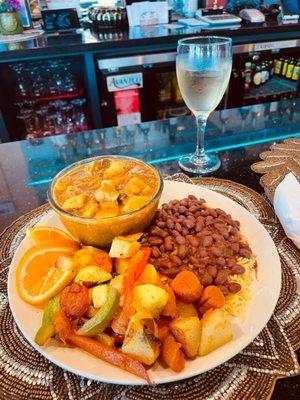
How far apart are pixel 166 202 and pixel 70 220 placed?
0.91 feet

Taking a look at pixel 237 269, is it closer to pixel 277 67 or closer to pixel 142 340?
pixel 142 340

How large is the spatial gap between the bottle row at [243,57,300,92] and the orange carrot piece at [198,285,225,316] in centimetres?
241

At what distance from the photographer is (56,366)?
0.54m

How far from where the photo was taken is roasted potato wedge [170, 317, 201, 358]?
19.2 inches

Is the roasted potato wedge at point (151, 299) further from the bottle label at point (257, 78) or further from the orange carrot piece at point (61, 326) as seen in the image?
the bottle label at point (257, 78)

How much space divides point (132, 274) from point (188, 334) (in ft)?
0.46

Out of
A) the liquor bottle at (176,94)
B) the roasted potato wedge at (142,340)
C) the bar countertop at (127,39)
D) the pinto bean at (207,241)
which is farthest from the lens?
the liquor bottle at (176,94)

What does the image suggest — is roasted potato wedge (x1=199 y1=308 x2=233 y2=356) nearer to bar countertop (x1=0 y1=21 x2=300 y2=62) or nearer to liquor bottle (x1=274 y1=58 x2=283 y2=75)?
bar countertop (x1=0 y1=21 x2=300 y2=62)

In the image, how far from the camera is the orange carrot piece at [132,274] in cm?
53

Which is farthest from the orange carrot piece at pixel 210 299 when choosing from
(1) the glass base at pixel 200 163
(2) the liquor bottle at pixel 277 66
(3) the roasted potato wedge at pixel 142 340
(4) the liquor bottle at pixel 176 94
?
(2) the liquor bottle at pixel 277 66

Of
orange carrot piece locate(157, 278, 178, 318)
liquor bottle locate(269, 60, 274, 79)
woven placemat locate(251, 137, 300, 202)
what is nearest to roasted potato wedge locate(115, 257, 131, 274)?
orange carrot piece locate(157, 278, 178, 318)

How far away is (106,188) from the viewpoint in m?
0.72

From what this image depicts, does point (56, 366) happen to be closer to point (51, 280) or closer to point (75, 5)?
point (51, 280)

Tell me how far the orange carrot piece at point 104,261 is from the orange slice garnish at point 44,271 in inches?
1.6
